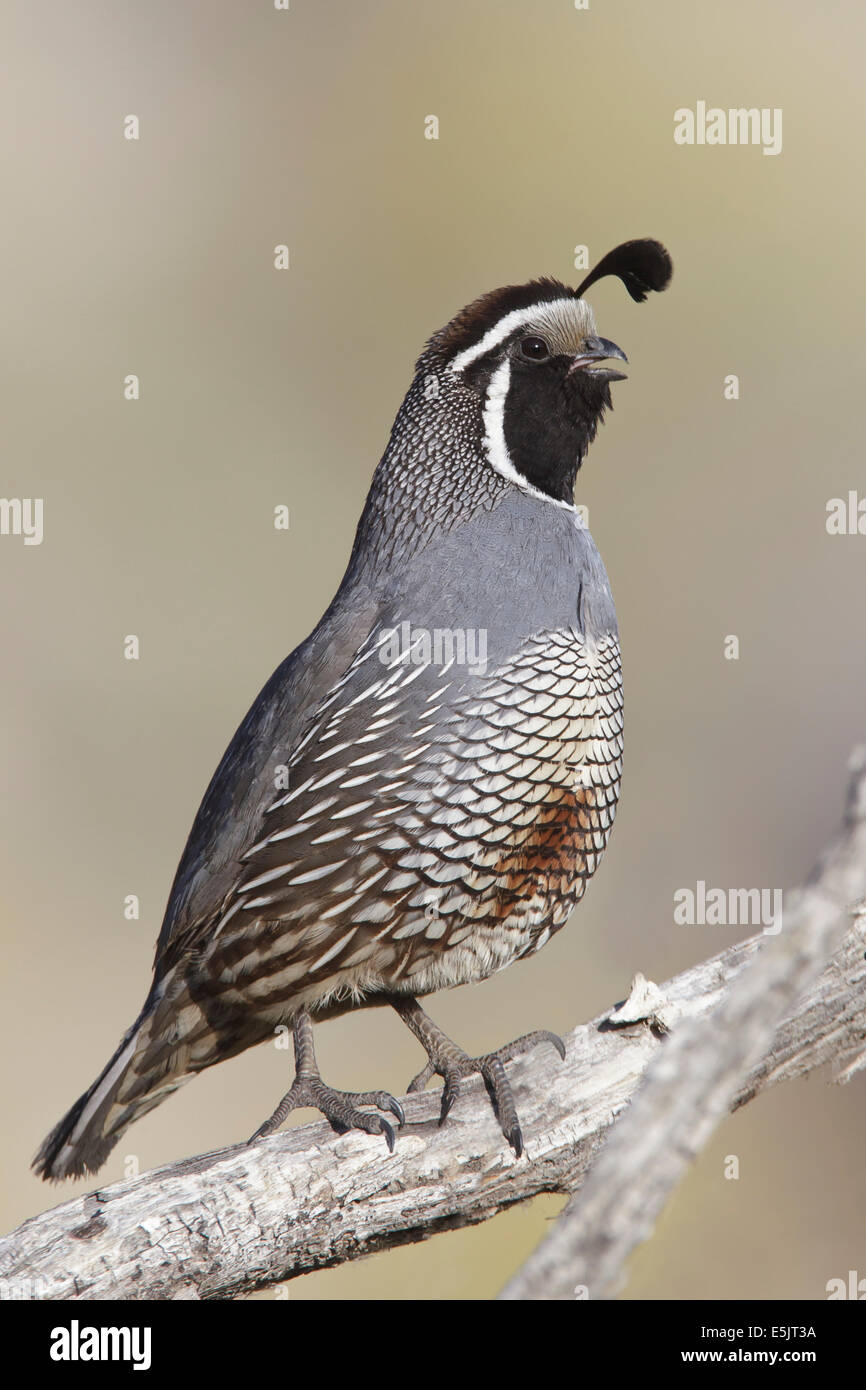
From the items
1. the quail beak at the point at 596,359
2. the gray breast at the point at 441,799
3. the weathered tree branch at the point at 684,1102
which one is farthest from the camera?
the quail beak at the point at 596,359

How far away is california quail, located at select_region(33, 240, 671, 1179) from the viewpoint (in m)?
3.24

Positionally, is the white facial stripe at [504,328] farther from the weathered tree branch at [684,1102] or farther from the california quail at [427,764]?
the weathered tree branch at [684,1102]

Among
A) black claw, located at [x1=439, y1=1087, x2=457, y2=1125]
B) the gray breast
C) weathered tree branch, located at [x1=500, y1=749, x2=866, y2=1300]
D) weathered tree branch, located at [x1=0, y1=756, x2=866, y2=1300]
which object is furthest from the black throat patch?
weathered tree branch, located at [x1=500, y1=749, x2=866, y2=1300]

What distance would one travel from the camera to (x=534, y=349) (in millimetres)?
3666

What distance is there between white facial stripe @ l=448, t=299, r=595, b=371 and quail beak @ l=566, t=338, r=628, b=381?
0.18 ft

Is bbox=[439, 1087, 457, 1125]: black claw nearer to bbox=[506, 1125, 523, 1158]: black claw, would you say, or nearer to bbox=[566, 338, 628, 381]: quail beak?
bbox=[506, 1125, 523, 1158]: black claw

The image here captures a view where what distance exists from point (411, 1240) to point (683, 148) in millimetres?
7203

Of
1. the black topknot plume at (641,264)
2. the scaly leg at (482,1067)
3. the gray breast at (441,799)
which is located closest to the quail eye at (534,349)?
the black topknot plume at (641,264)

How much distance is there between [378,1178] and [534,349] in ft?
7.02

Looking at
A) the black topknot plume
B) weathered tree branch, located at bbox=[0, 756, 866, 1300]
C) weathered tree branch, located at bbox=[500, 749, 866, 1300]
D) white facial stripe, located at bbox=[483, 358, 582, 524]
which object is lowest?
weathered tree branch, located at bbox=[0, 756, 866, 1300]

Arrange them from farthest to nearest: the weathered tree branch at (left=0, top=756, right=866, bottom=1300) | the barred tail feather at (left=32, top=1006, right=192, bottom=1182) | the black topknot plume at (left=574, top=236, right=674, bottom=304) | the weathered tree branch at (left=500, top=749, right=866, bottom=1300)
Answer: the black topknot plume at (left=574, top=236, right=674, bottom=304), the barred tail feather at (left=32, top=1006, right=192, bottom=1182), the weathered tree branch at (left=0, top=756, right=866, bottom=1300), the weathered tree branch at (left=500, top=749, right=866, bottom=1300)

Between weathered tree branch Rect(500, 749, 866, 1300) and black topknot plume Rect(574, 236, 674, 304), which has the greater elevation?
black topknot plume Rect(574, 236, 674, 304)

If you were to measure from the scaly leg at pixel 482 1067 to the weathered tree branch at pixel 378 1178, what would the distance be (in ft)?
0.10

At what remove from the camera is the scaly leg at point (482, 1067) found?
3.02 metres
